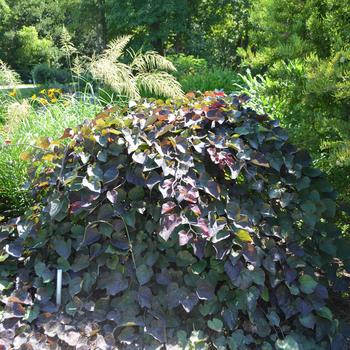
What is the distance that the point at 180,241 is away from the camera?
2.34 metres

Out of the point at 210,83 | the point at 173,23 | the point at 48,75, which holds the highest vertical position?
the point at 210,83

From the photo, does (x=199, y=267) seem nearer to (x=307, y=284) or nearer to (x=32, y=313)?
(x=307, y=284)

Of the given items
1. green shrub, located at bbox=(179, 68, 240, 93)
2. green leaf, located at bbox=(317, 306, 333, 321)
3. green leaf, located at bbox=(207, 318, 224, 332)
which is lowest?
green shrub, located at bbox=(179, 68, 240, 93)

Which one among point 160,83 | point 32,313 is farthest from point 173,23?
point 32,313

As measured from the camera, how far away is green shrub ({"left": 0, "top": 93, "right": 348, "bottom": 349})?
7.92ft

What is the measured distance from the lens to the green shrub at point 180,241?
2.41 meters

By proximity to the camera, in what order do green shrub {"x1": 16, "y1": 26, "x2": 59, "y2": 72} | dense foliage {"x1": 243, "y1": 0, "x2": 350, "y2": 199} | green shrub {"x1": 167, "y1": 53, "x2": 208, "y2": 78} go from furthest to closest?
green shrub {"x1": 16, "y1": 26, "x2": 59, "y2": 72} < green shrub {"x1": 167, "y1": 53, "x2": 208, "y2": 78} < dense foliage {"x1": 243, "y1": 0, "x2": 350, "y2": 199}

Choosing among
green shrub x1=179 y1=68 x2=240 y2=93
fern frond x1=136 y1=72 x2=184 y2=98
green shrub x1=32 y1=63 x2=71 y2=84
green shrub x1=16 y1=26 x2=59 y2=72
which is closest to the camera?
fern frond x1=136 y1=72 x2=184 y2=98

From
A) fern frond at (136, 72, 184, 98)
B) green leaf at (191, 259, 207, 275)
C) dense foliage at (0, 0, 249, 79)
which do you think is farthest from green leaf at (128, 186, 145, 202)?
dense foliage at (0, 0, 249, 79)

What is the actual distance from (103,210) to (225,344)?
3.11ft

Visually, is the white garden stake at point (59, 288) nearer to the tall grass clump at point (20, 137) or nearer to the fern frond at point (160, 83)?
the tall grass clump at point (20, 137)

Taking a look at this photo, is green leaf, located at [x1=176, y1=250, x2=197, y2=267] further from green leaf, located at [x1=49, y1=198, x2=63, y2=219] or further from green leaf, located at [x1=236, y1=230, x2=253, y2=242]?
green leaf, located at [x1=49, y1=198, x2=63, y2=219]

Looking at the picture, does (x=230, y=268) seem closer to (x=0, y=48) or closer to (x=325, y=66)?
(x=325, y=66)

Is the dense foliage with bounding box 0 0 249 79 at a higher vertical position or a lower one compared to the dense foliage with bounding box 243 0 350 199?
lower
